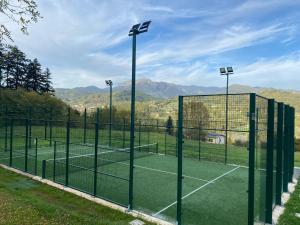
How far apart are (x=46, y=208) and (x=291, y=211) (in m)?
6.15

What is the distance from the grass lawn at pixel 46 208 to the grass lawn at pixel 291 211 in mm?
3637

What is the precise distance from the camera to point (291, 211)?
7668 millimetres

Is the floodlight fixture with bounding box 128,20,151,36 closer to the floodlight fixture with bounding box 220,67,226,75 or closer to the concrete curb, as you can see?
the concrete curb

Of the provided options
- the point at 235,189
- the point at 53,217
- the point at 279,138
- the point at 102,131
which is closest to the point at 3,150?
the point at 102,131

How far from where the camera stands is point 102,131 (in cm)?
2181

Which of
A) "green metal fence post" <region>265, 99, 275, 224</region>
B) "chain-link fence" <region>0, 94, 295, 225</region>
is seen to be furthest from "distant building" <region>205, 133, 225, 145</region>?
"green metal fence post" <region>265, 99, 275, 224</region>

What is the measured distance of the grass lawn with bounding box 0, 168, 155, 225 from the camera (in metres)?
6.30

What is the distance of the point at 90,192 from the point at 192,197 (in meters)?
3.16

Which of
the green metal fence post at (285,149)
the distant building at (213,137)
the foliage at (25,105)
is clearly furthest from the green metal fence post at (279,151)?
the foliage at (25,105)

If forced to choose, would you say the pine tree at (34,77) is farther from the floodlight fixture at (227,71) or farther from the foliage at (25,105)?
the floodlight fixture at (227,71)

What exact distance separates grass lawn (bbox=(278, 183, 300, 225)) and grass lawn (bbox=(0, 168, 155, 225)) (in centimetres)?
364

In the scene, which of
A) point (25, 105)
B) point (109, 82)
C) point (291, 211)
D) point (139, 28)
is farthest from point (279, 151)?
point (25, 105)

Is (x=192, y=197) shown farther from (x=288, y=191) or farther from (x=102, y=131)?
(x=102, y=131)

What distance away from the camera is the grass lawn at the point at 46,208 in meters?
6.30
